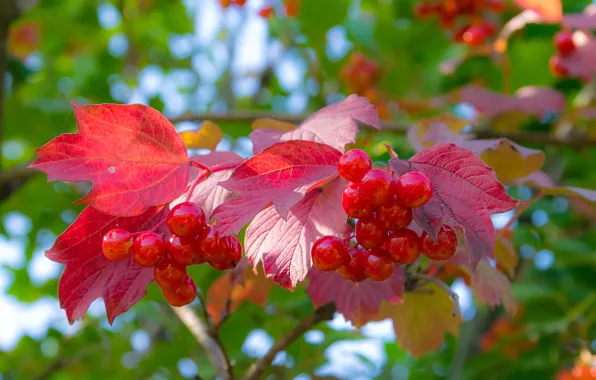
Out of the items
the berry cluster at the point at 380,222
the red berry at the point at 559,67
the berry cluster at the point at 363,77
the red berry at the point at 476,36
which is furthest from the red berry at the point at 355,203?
the berry cluster at the point at 363,77

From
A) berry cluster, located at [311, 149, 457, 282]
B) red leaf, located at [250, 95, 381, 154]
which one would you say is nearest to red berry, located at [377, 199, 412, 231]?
berry cluster, located at [311, 149, 457, 282]

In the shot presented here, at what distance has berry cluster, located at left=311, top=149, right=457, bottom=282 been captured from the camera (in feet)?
2.52

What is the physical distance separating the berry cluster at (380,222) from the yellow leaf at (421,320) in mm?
462

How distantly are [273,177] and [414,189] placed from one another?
8.2 inches

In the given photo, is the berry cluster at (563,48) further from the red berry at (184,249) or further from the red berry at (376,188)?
the red berry at (184,249)

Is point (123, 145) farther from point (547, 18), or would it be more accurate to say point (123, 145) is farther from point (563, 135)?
point (563, 135)

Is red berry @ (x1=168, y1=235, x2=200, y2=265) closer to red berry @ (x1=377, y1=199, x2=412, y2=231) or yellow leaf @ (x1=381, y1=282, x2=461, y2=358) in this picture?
red berry @ (x1=377, y1=199, x2=412, y2=231)

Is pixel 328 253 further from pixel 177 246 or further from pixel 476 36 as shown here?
pixel 476 36

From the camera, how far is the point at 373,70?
2.90 m

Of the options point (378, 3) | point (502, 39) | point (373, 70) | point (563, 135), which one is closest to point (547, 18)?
point (502, 39)

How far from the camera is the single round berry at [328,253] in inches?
32.5

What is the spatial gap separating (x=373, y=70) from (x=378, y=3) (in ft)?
1.95

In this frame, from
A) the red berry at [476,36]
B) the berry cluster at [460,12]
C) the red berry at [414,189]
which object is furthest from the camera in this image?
the berry cluster at [460,12]

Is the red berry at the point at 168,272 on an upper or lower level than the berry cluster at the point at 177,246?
lower
